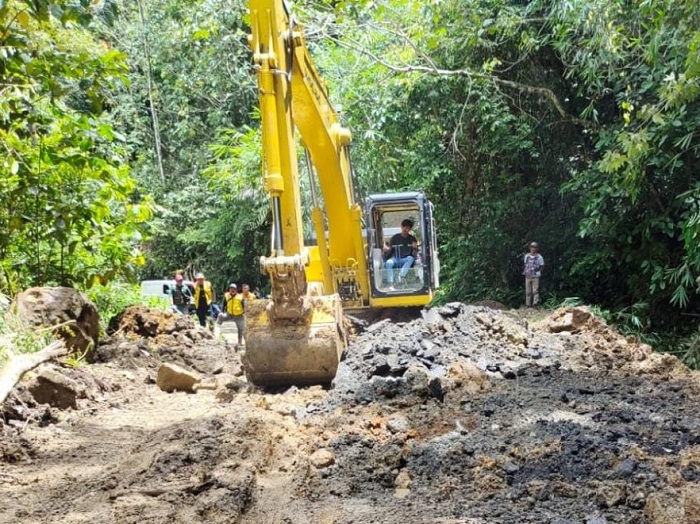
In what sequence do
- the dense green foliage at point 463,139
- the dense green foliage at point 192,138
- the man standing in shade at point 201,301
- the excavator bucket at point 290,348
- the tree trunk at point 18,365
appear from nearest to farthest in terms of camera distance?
the tree trunk at point 18,365 → the excavator bucket at point 290,348 → the dense green foliage at point 463,139 → the man standing in shade at point 201,301 → the dense green foliage at point 192,138

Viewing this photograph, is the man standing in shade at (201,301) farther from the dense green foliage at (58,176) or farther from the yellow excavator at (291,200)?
the yellow excavator at (291,200)

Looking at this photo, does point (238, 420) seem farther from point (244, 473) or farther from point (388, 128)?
point (388, 128)

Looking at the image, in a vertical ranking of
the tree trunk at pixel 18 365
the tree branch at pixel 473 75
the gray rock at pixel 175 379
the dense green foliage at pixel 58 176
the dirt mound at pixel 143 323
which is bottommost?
the gray rock at pixel 175 379

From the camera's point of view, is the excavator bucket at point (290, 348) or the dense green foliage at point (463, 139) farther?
the dense green foliage at point (463, 139)

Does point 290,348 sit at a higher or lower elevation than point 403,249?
lower

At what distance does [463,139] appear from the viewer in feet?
54.4

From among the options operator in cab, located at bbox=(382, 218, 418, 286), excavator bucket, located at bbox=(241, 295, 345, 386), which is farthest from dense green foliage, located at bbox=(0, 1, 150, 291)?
operator in cab, located at bbox=(382, 218, 418, 286)

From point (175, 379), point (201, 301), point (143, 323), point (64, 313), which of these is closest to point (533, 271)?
point (201, 301)

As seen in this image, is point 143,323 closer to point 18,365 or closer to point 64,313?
point 64,313

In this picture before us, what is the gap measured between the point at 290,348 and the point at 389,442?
223 centimetres

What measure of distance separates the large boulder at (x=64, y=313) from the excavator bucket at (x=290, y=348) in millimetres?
2423

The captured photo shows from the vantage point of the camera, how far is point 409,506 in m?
4.29

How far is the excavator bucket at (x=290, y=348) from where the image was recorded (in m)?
7.46

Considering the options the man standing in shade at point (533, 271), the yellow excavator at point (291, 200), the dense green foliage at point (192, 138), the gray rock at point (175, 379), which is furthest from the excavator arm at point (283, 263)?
the dense green foliage at point (192, 138)
